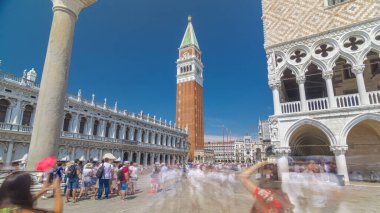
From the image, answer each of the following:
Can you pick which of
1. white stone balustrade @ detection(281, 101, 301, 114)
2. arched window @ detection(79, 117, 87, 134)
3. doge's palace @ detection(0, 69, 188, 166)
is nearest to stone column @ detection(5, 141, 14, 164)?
doge's palace @ detection(0, 69, 188, 166)

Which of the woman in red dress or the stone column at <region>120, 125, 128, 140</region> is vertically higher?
the stone column at <region>120, 125, 128, 140</region>

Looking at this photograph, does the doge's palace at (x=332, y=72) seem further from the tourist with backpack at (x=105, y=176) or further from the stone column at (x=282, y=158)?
the tourist with backpack at (x=105, y=176)

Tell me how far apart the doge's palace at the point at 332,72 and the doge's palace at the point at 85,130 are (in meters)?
14.8

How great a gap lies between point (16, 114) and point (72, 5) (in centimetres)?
2109

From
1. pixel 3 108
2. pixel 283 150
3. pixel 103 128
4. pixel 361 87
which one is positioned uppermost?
pixel 3 108

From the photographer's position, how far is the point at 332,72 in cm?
1162

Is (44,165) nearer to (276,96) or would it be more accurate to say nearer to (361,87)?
(276,96)

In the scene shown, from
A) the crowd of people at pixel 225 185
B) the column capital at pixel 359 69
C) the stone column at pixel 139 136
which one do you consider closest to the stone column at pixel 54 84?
the crowd of people at pixel 225 185

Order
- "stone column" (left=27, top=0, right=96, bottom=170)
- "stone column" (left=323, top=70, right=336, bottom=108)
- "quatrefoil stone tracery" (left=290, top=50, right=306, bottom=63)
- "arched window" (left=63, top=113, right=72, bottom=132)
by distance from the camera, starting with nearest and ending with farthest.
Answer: "stone column" (left=27, top=0, right=96, bottom=170) → "stone column" (left=323, top=70, right=336, bottom=108) → "quatrefoil stone tracery" (left=290, top=50, right=306, bottom=63) → "arched window" (left=63, top=113, right=72, bottom=132)

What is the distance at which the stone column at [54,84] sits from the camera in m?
5.71

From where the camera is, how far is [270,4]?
1468 cm

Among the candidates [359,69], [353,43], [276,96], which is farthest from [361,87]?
[276,96]

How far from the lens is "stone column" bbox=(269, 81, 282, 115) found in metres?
12.7

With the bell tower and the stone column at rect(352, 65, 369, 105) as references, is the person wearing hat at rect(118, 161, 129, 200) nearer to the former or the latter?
the stone column at rect(352, 65, 369, 105)
